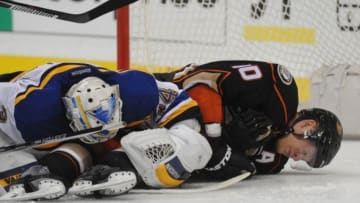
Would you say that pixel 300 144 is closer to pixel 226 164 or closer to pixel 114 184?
pixel 226 164

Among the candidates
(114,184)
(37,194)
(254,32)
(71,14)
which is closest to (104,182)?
(114,184)

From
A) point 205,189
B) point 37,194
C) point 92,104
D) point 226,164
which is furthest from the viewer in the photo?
point 226,164

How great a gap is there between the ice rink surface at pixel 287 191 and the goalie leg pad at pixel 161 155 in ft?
0.14

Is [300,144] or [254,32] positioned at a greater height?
[254,32]

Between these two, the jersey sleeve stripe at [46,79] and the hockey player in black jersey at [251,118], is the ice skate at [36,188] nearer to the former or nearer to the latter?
the jersey sleeve stripe at [46,79]

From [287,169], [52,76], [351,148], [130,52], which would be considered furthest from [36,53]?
[52,76]

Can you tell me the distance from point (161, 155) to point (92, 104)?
17cm

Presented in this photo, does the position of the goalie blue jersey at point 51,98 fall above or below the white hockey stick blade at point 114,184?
above

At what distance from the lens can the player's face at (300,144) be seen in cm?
156

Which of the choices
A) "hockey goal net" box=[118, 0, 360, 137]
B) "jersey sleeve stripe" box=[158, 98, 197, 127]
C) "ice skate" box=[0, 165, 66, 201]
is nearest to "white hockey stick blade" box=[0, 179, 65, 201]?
"ice skate" box=[0, 165, 66, 201]

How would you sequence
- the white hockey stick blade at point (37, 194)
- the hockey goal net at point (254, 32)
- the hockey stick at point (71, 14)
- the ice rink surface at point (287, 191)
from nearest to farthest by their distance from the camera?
the white hockey stick blade at point (37, 194) < the ice rink surface at point (287, 191) < the hockey stick at point (71, 14) < the hockey goal net at point (254, 32)

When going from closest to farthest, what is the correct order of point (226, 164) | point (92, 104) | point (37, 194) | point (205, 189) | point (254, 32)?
point (37, 194) < point (92, 104) < point (205, 189) < point (226, 164) < point (254, 32)

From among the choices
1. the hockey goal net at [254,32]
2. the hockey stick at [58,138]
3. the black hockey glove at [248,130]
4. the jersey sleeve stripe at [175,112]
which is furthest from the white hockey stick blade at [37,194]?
the hockey goal net at [254,32]

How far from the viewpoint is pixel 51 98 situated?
129 centimetres
